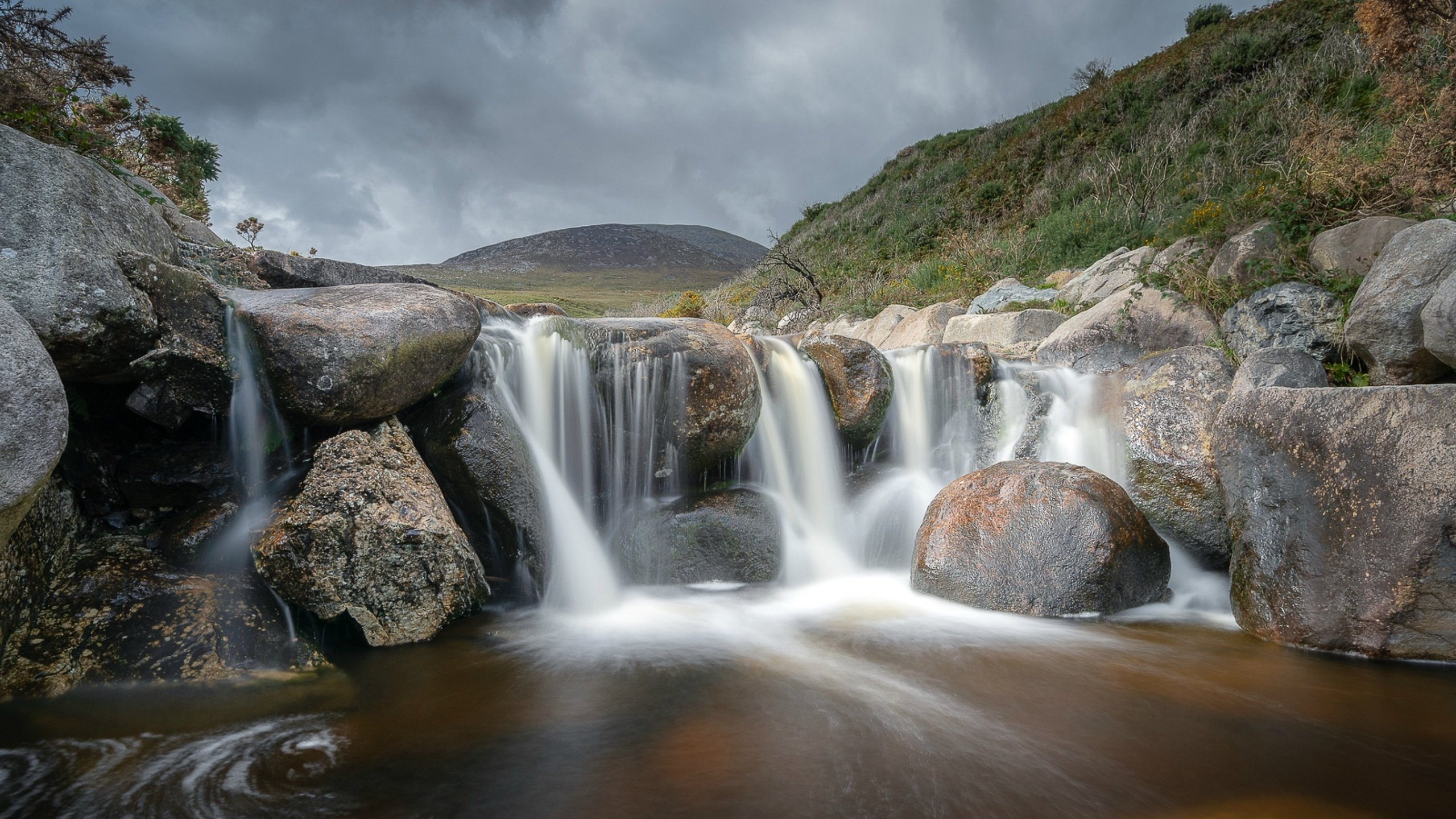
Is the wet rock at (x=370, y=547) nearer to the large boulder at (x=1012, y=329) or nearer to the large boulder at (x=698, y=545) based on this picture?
the large boulder at (x=698, y=545)

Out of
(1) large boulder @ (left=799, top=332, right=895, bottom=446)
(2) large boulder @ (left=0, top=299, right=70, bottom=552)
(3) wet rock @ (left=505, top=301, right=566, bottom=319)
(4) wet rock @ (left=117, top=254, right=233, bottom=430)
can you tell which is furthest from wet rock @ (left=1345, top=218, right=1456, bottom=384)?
(4) wet rock @ (left=117, top=254, right=233, bottom=430)

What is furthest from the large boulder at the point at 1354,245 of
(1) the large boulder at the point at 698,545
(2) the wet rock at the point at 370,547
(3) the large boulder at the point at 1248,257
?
(2) the wet rock at the point at 370,547

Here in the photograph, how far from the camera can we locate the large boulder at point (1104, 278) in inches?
394

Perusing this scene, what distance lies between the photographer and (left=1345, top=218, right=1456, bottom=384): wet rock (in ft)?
15.6

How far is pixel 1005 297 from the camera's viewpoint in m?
12.1

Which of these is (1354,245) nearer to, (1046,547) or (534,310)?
(1046,547)

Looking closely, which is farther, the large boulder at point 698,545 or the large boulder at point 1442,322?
the large boulder at point 698,545

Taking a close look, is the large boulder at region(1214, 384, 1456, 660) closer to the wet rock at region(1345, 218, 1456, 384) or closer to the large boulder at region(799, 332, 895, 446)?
the wet rock at region(1345, 218, 1456, 384)

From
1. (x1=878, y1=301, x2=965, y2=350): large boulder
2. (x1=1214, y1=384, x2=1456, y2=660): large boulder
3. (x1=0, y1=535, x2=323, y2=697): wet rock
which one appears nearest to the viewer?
(x1=0, y1=535, x2=323, y2=697): wet rock

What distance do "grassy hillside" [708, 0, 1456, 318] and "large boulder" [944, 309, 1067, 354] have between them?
1813 millimetres

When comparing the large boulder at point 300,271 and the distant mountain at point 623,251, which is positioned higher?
the distant mountain at point 623,251

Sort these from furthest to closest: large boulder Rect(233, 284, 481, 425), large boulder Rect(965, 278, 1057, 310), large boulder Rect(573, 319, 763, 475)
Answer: large boulder Rect(965, 278, 1057, 310) < large boulder Rect(573, 319, 763, 475) < large boulder Rect(233, 284, 481, 425)

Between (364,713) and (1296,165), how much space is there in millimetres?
10322

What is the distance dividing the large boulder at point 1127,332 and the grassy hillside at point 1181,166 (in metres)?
0.46
